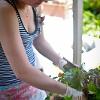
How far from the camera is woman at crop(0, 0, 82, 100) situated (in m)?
1.15

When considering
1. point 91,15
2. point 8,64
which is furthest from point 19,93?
point 91,15

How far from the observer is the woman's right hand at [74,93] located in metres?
1.23

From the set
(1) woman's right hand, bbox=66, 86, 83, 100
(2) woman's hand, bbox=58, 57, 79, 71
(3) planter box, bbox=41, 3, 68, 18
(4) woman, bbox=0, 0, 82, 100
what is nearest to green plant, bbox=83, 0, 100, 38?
(3) planter box, bbox=41, 3, 68, 18

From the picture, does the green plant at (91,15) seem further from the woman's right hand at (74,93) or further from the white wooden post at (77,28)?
the woman's right hand at (74,93)

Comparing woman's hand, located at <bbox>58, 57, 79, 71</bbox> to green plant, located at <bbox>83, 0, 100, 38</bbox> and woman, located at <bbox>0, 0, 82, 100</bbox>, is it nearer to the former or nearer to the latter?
woman, located at <bbox>0, 0, 82, 100</bbox>

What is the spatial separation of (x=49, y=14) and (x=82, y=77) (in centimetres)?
265

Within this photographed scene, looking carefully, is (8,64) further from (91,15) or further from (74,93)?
(91,15)

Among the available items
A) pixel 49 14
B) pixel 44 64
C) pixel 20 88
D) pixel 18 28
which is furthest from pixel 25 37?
pixel 49 14

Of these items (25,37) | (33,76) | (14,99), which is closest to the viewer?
(33,76)

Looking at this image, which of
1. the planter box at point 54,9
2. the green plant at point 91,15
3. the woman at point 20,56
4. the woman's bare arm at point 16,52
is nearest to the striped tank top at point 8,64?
the woman at point 20,56

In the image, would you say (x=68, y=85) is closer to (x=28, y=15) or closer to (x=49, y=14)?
(x=28, y=15)

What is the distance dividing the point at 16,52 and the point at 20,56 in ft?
0.08

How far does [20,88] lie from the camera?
1.39 meters

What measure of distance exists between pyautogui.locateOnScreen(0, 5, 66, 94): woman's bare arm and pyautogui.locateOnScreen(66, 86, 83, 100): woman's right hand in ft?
0.14
